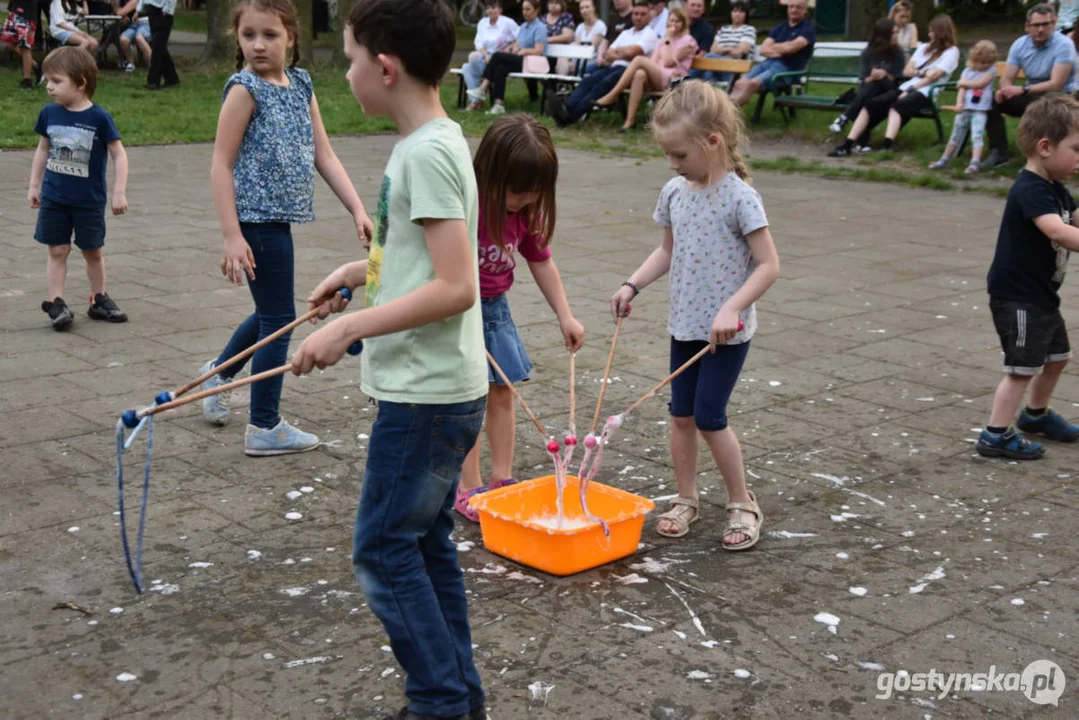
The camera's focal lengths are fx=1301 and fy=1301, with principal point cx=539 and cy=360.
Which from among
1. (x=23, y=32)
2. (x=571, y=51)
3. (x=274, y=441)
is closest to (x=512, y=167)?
(x=274, y=441)

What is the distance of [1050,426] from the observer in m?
5.07

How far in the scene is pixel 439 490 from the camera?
2760mm

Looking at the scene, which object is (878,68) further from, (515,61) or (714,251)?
(714,251)

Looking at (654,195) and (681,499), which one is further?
(654,195)

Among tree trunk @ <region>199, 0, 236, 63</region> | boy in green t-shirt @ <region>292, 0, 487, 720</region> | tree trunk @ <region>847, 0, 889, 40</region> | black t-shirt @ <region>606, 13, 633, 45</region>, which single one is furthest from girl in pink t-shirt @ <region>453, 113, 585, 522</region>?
tree trunk @ <region>847, 0, 889, 40</region>

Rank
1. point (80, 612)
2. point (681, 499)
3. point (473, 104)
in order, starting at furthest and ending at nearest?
point (473, 104)
point (681, 499)
point (80, 612)

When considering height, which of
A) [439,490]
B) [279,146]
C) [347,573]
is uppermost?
[279,146]

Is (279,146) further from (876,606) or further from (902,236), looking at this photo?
(902,236)

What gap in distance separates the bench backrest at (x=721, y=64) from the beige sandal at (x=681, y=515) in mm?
11021

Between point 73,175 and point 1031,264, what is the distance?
15.0ft

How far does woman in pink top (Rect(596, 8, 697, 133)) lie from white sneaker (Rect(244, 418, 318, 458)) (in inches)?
429

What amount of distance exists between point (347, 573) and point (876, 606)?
1.49 m

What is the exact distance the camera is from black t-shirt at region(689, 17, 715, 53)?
1550 centimetres

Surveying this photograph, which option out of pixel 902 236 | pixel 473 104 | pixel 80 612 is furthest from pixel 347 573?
pixel 473 104
